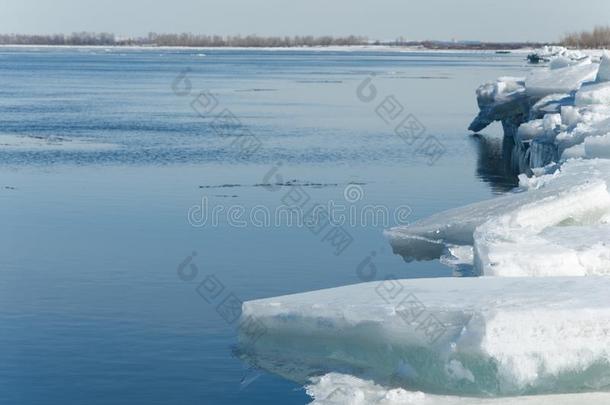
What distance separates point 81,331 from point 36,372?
3.88 ft

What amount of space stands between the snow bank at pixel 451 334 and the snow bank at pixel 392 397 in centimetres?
8

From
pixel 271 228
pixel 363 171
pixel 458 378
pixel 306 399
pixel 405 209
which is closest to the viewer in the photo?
pixel 458 378

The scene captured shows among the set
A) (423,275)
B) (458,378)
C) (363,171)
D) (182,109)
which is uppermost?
(182,109)

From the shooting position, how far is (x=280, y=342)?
9133 millimetres

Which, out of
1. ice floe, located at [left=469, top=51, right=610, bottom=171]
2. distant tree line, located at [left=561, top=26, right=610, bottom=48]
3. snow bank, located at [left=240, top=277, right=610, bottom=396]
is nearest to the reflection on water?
ice floe, located at [left=469, top=51, right=610, bottom=171]

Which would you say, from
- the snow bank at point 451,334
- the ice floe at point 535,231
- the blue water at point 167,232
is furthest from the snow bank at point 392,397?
the ice floe at point 535,231

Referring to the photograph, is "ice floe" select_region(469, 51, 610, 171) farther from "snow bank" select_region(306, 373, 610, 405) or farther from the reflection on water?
"snow bank" select_region(306, 373, 610, 405)

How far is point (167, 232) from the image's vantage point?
1555 cm

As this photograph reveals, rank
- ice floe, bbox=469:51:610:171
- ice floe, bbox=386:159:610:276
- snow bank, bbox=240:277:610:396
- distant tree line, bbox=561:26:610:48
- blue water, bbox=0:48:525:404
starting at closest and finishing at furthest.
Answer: snow bank, bbox=240:277:610:396 < blue water, bbox=0:48:525:404 < ice floe, bbox=386:159:610:276 < ice floe, bbox=469:51:610:171 < distant tree line, bbox=561:26:610:48

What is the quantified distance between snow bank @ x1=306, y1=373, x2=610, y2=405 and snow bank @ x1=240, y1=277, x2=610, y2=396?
8 centimetres

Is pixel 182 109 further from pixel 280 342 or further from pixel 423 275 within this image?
pixel 280 342

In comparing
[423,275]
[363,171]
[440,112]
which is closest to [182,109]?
[440,112]

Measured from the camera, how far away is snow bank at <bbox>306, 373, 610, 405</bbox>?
25.5 feet

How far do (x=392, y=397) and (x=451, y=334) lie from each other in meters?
0.64
